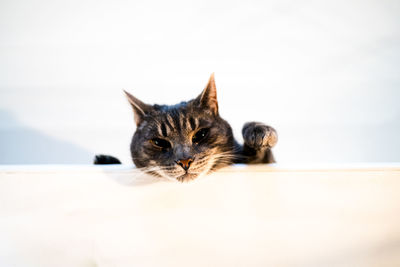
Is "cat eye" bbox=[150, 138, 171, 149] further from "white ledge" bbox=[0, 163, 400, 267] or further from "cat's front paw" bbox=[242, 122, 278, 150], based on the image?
"cat's front paw" bbox=[242, 122, 278, 150]

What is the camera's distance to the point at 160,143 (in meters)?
0.90

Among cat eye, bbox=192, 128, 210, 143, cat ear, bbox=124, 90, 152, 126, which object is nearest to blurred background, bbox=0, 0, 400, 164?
cat ear, bbox=124, 90, 152, 126

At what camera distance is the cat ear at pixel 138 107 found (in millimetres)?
972

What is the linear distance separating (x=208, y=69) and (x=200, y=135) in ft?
2.47

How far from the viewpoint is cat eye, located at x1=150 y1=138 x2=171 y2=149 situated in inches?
35.0

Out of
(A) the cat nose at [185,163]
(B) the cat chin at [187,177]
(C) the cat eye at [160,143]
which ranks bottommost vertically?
(B) the cat chin at [187,177]

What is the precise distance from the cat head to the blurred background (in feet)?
2.01
